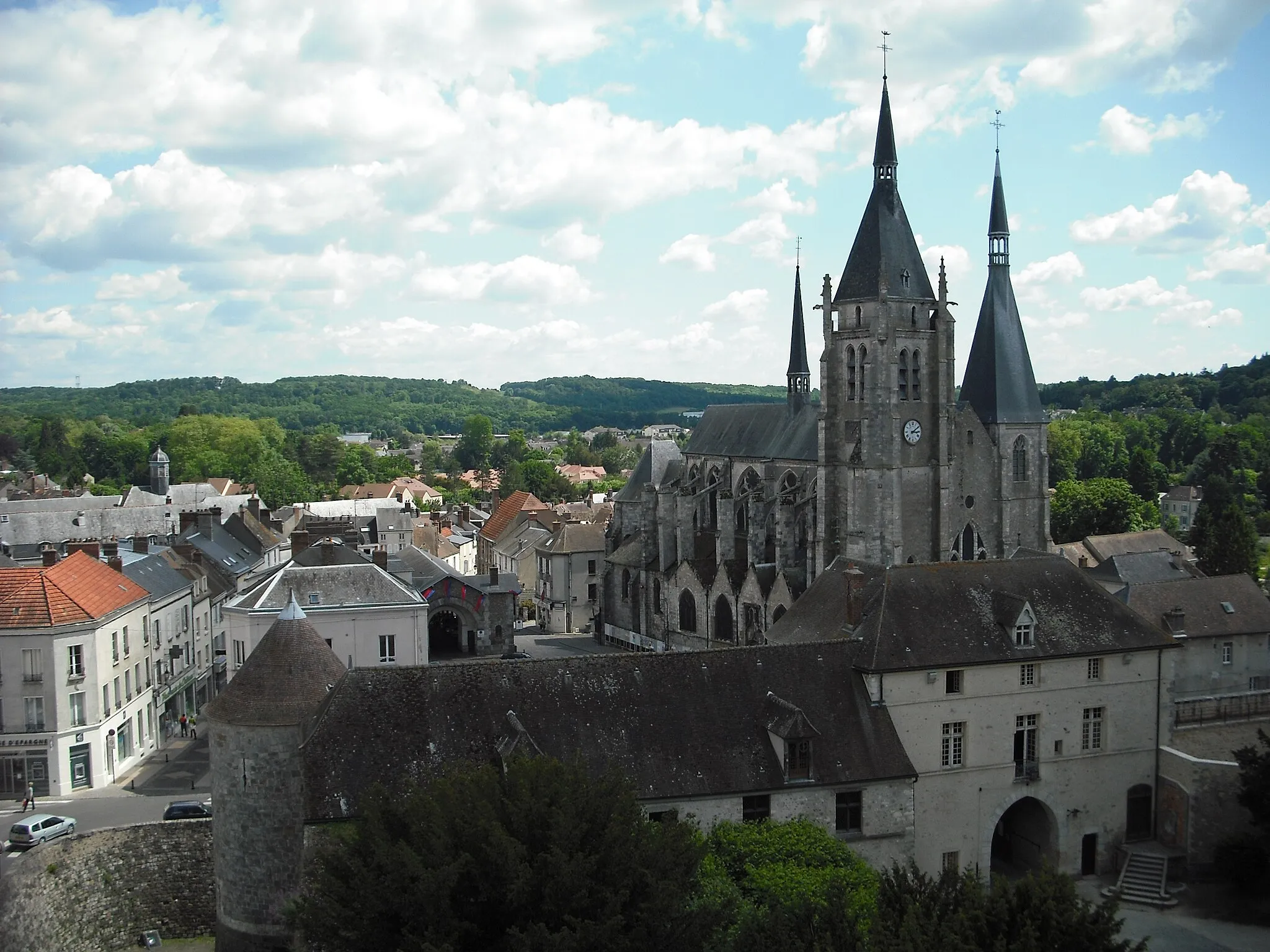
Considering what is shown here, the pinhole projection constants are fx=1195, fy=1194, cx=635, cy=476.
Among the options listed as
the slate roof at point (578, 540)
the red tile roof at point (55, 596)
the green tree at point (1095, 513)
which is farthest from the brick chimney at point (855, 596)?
the green tree at point (1095, 513)

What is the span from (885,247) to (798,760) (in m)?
32.1

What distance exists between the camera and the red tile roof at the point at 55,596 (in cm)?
4194

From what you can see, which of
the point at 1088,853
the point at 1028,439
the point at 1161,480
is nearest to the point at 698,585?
the point at 1028,439

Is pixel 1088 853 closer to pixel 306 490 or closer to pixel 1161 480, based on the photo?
pixel 1161 480

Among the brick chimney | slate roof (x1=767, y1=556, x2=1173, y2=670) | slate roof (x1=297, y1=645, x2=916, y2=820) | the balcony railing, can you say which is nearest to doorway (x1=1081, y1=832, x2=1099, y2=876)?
the balcony railing

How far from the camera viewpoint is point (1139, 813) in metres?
34.7

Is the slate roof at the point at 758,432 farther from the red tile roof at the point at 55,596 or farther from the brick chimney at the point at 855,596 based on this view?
the red tile roof at the point at 55,596

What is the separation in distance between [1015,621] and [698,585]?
30.2 meters

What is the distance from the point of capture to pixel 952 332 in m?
55.2

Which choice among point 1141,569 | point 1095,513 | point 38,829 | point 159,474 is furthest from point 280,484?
point 38,829

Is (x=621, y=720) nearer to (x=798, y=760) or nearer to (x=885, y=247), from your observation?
(x=798, y=760)

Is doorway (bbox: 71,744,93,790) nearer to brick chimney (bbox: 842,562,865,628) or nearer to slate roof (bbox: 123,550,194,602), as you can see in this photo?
slate roof (bbox: 123,550,194,602)

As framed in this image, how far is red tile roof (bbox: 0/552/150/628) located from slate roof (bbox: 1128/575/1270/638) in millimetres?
39939

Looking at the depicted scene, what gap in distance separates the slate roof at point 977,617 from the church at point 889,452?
17859 mm
